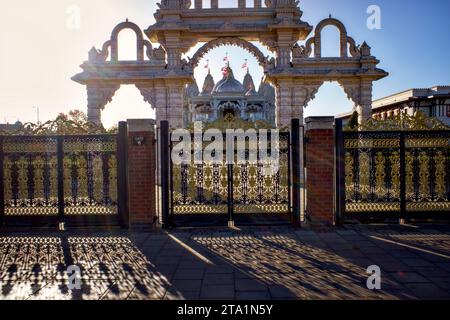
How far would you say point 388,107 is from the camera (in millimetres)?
51062

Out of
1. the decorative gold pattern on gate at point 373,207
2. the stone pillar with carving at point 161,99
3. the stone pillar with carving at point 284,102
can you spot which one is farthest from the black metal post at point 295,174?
the stone pillar with carving at point 161,99

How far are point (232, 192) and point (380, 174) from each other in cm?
→ 347

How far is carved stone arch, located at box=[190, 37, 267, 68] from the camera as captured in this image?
19.9 m

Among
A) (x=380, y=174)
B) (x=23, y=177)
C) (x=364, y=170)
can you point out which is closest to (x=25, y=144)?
(x=23, y=177)

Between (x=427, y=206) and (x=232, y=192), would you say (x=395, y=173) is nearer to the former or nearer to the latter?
(x=427, y=206)

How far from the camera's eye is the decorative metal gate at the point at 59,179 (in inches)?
309

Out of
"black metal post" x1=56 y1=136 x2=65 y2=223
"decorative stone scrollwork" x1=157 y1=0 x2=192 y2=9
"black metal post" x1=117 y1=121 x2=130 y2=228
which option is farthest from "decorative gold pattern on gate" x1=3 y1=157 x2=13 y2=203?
"decorative stone scrollwork" x1=157 y1=0 x2=192 y2=9

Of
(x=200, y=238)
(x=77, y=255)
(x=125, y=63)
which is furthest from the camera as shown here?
(x=125, y=63)

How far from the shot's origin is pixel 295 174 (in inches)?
303

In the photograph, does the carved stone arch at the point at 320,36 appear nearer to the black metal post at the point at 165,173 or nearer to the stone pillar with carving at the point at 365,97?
the stone pillar with carving at the point at 365,97

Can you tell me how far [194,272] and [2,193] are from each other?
5451 mm

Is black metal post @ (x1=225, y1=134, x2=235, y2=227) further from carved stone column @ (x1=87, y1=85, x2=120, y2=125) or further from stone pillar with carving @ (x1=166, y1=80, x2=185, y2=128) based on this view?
carved stone column @ (x1=87, y1=85, x2=120, y2=125)
